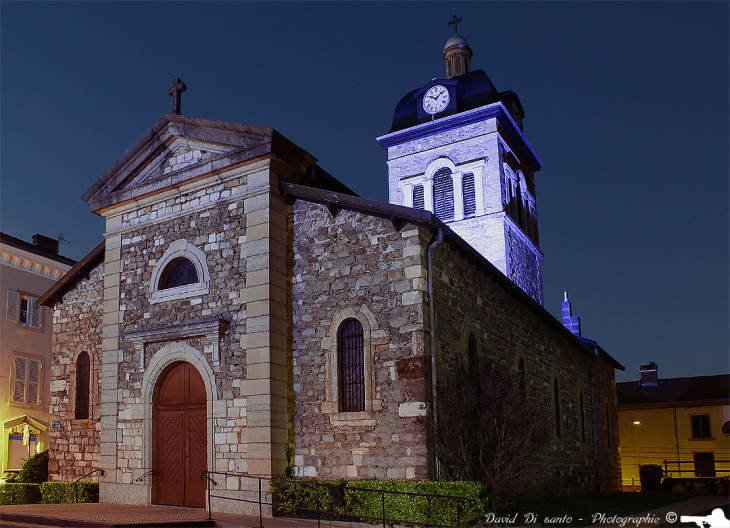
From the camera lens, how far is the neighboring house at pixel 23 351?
24531mm

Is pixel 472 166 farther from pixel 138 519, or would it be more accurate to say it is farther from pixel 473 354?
pixel 138 519

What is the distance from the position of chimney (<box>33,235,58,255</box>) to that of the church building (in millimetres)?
10493

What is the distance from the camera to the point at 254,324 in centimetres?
1409

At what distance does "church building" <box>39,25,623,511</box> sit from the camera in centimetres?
1312

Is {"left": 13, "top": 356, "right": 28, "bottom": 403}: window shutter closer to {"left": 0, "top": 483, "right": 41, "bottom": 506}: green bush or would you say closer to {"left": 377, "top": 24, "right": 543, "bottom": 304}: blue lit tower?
{"left": 0, "top": 483, "right": 41, "bottom": 506}: green bush

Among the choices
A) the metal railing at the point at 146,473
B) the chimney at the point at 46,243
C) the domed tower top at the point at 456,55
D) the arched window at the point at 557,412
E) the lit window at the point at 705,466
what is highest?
the domed tower top at the point at 456,55

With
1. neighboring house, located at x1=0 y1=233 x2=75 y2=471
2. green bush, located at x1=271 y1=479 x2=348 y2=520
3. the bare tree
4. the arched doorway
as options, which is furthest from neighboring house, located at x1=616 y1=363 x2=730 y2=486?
neighboring house, located at x1=0 y1=233 x2=75 y2=471

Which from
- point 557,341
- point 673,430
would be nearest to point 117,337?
point 557,341

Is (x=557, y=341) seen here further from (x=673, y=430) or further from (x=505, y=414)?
(x=673, y=430)

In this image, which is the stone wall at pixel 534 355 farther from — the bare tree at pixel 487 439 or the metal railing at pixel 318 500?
the metal railing at pixel 318 500

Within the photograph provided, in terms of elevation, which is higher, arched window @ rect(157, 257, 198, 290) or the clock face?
the clock face

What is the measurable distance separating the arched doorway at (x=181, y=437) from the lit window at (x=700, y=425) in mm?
30643

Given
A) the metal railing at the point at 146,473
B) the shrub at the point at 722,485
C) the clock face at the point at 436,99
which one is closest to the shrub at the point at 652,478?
the shrub at the point at 722,485

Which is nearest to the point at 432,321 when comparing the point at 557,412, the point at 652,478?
the point at 557,412
